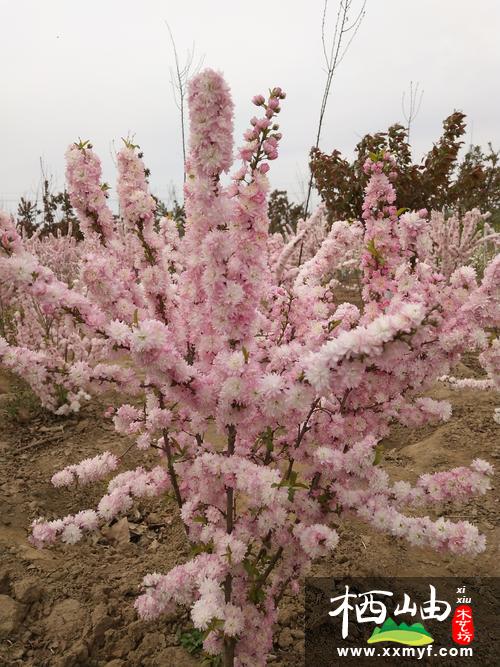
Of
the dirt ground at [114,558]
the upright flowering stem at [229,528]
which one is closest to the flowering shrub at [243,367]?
the upright flowering stem at [229,528]

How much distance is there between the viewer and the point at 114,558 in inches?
135

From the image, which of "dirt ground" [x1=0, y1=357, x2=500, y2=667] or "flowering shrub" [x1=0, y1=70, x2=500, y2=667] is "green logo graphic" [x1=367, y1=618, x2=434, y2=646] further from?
"flowering shrub" [x1=0, y1=70, x2=500, y2=667]

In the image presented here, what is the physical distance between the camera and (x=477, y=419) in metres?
5.07

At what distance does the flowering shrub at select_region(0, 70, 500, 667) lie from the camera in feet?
5.43

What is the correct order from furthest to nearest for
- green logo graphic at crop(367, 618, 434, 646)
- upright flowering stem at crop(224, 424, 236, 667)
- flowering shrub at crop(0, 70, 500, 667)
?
green logo graphic at crop(367, 618, 434, 646) < upright flowering stem at crop(224, 424, 236, 667) < flowering shrub at crop(0, 70, 500, 667)

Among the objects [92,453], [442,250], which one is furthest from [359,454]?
[442,250]

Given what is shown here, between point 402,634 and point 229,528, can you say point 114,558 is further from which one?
point 402,634

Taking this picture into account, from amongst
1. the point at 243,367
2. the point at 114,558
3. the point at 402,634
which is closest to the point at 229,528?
the point at 243,367

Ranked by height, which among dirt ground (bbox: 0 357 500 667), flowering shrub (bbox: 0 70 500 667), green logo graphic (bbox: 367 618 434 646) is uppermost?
flowering shrub (bbox: 0 70 500 667)

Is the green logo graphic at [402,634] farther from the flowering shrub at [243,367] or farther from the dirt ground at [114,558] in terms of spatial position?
the flowering shrub at [243,367]

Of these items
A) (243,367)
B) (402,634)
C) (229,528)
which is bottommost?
(402,634)

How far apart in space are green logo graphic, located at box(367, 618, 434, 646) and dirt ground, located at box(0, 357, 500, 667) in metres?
0.44

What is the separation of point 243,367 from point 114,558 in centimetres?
245

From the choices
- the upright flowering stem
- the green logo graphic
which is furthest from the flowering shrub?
the green logo graphic
